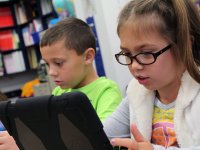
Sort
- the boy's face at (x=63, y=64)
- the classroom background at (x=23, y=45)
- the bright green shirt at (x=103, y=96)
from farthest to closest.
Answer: the classroom background at (x=23, y=45) → the boy's face at (x=63, y=64) → the bright green shirt at (x=103, y=96)

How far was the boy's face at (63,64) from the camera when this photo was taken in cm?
114

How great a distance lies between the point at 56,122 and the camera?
55cm

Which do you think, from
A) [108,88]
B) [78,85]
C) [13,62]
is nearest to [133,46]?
[108,88]

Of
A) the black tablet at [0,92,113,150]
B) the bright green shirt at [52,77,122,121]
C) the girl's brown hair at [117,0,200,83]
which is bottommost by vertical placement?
the bright green shirt at [52,77,122,121]

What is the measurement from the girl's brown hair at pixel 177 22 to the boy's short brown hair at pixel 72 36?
49cm

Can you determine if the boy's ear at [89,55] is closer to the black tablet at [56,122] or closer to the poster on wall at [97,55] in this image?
the black tablet at [56,122]

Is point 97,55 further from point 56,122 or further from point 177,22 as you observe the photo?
point 56,122

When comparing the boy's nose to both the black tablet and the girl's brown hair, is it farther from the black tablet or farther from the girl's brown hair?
the black tablet

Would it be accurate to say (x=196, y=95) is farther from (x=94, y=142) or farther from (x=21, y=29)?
(x=21, y=29)

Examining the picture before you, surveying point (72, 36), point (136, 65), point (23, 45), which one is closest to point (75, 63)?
point (72, 36)

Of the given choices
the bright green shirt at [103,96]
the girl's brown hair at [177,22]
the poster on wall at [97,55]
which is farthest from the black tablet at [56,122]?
the poster on wall at [97,55]

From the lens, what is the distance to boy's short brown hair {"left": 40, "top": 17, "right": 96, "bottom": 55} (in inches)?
46.8

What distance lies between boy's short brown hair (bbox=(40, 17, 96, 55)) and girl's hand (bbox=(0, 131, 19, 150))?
21.2 inches

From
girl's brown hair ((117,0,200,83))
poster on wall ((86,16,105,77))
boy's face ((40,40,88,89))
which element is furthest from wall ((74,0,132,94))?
girl's brown hair ((117,0,200,83))
